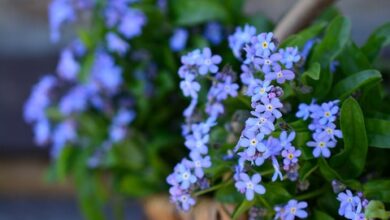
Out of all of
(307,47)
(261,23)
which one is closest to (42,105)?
(261,23)

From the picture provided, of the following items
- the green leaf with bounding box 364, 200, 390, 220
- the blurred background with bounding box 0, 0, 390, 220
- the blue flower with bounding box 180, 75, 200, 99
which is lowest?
the green leaf with bounding box 364, 200, 390, 220

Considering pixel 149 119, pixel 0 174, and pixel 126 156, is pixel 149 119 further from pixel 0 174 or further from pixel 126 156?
pixel 0 174

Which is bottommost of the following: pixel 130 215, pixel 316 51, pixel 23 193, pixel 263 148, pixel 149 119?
pixel 263 148

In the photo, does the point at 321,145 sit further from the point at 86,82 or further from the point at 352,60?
the point at 86,82

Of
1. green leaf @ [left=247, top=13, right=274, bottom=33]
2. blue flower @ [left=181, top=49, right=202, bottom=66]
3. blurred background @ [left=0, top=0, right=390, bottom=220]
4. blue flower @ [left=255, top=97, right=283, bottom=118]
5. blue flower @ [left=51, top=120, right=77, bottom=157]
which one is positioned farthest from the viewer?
blurred background @ [left=0, top=0, right=390, bottom=220]

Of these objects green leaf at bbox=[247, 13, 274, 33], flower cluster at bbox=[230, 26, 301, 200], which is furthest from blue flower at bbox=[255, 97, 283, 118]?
green leaf at bbox=[247, 13, 274, 33]

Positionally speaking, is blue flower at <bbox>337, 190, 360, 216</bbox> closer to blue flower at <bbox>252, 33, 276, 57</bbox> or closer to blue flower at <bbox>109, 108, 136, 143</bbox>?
blue flower at <bbox>252, 33, 276, 57</bbox>

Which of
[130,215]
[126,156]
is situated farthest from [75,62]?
[130,215]
